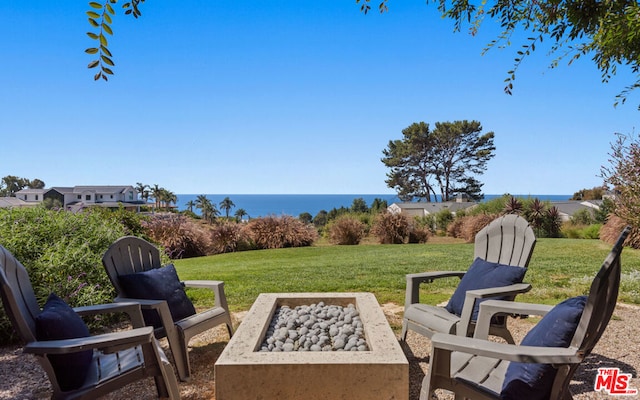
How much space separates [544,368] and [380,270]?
17.8ft

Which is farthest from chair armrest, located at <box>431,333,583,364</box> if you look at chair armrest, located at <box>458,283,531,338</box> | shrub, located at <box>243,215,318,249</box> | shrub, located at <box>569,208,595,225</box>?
shrub, located at <box>569,208,595,225</box>

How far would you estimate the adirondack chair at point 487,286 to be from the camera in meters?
2.88

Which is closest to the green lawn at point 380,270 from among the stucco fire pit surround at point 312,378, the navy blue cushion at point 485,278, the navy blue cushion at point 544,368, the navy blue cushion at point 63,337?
the navy blue cushion at point 485,278

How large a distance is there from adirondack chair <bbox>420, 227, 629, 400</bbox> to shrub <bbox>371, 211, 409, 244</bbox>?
35.2ft

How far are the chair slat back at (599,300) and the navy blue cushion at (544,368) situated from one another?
2.0 inches

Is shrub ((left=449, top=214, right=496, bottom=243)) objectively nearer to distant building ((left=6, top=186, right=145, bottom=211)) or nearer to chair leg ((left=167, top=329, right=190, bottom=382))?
chair leg ((left=167, top=329, right=190, bottom=382))

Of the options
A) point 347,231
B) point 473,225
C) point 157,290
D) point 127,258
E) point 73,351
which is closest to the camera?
point 73,351

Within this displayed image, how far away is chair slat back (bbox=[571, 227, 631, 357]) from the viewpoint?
163 centimetres

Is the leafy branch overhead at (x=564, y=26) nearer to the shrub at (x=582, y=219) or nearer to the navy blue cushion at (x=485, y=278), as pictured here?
the navy blue cushion at (x=485, y=278)

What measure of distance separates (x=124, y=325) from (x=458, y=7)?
4.07 m

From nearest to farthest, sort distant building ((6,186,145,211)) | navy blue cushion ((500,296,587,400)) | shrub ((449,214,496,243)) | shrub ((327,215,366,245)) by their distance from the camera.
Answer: navy blue cushion ((500,296,587,400)), shrub ((327,215,366,245)), shrub ((449,214,496,243)), distant building ((6,186,145,211))

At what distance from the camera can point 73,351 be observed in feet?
5.97

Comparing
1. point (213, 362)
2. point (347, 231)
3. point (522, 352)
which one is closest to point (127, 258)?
point (213, 362)

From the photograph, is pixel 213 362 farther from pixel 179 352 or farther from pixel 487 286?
pixel 487 286
